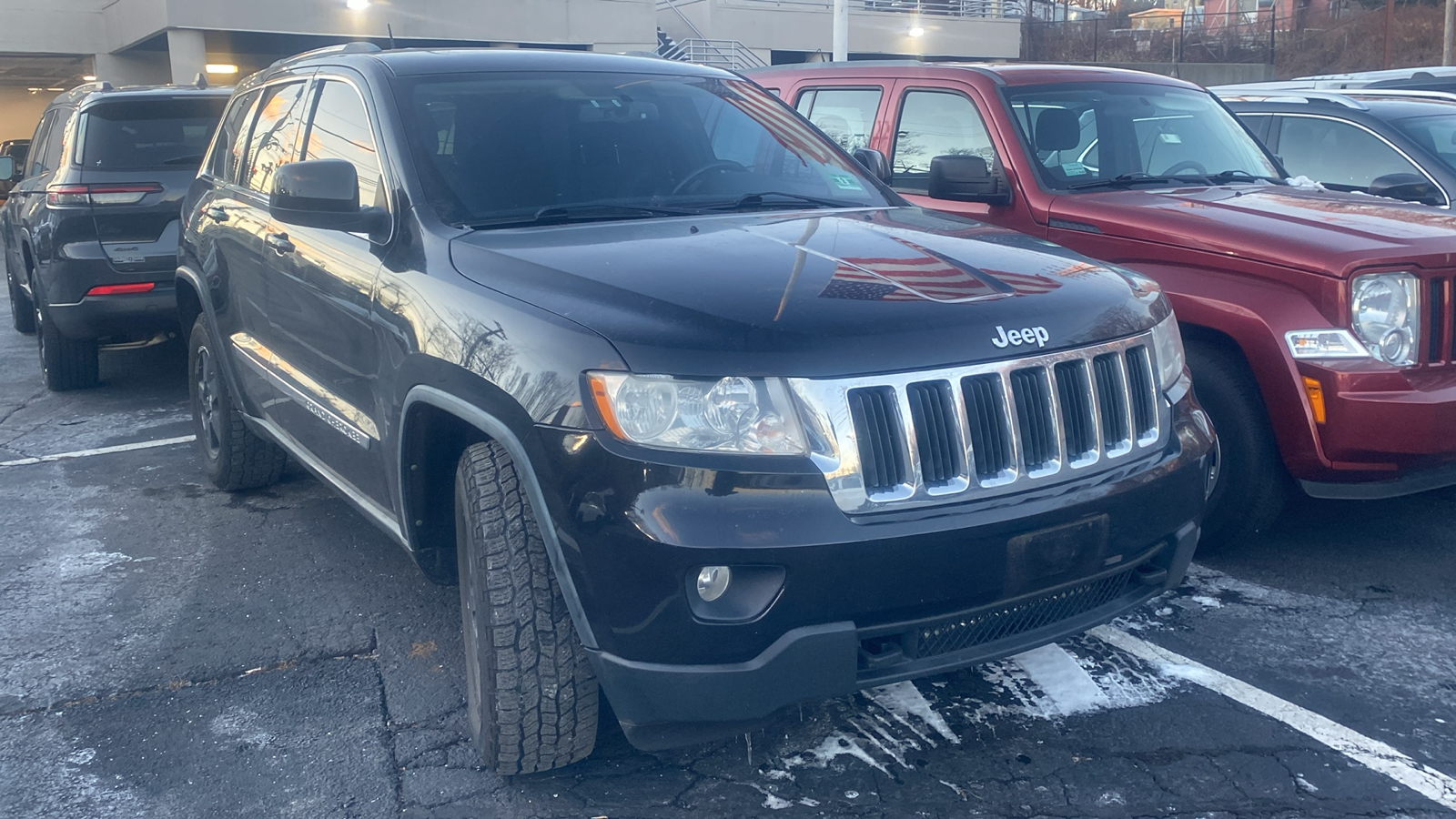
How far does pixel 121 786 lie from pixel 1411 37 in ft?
131

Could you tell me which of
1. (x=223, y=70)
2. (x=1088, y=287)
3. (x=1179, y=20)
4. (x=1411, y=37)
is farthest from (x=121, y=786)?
(x=1411, y=37)

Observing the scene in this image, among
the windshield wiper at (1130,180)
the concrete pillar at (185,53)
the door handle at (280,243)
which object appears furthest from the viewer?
the concrete pillar at (185,53)

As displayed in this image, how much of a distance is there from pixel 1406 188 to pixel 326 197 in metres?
5.33

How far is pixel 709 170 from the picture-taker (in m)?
4.01

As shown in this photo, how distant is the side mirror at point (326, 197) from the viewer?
3.46 m

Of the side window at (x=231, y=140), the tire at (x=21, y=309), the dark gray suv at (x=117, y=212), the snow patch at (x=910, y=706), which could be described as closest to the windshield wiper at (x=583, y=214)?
the snow patch at (x=910, y=706)

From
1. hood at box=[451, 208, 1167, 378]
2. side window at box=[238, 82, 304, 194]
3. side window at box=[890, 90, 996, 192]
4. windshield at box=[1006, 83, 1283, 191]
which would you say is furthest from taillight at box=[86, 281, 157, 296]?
windshield at box=[1006, 83, 1283, 191]

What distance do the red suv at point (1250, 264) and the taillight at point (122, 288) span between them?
4546 mm

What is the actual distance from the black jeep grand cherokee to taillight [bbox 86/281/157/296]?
3.89 meters

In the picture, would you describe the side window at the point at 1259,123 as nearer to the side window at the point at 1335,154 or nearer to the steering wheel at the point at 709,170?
the side window at the point at 1335,154

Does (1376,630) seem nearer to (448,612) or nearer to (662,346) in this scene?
(662,346)

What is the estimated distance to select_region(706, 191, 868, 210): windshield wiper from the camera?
3.83m

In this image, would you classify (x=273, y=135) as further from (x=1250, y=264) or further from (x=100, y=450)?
(x=1250, y=264)

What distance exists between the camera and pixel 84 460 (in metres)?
6.17
